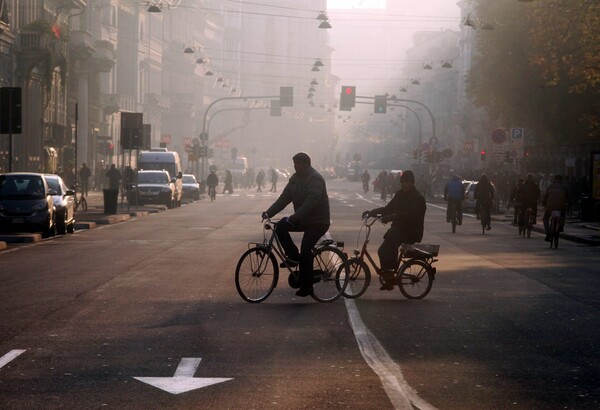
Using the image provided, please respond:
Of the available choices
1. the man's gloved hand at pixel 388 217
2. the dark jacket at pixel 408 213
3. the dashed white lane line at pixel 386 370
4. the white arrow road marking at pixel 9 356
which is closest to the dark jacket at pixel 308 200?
the man's gloved hand at pixel 388 217

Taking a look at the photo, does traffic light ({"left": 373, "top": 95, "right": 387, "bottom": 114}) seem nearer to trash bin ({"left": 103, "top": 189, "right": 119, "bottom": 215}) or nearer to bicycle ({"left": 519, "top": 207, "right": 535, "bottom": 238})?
trash bin ({"left": 103, "top": 189, "right": 119, "bottom": 215})

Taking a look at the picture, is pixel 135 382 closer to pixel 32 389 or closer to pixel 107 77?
pixel 32 389

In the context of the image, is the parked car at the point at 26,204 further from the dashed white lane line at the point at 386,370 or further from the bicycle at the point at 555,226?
the dashed white lane line at the point at 386,370

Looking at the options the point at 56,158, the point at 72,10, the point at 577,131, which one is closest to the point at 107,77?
the point at 72,10

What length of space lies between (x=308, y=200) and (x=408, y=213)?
1.79m

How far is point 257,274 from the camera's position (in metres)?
17.6

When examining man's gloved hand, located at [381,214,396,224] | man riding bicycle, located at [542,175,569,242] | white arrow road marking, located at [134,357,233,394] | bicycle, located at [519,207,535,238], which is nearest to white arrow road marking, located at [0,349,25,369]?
white arrow road marking, located at [134,357,233,394]

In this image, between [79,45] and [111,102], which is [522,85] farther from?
[111,102]

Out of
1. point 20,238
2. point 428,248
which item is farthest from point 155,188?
point 428,248

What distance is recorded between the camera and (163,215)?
52875 millimetres

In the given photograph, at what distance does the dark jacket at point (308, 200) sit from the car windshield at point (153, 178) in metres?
44.4

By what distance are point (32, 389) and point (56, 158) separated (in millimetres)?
63890

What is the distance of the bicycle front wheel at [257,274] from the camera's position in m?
17.5

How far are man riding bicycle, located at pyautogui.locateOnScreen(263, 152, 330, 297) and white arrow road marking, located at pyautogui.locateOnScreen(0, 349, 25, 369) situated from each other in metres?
5.46
